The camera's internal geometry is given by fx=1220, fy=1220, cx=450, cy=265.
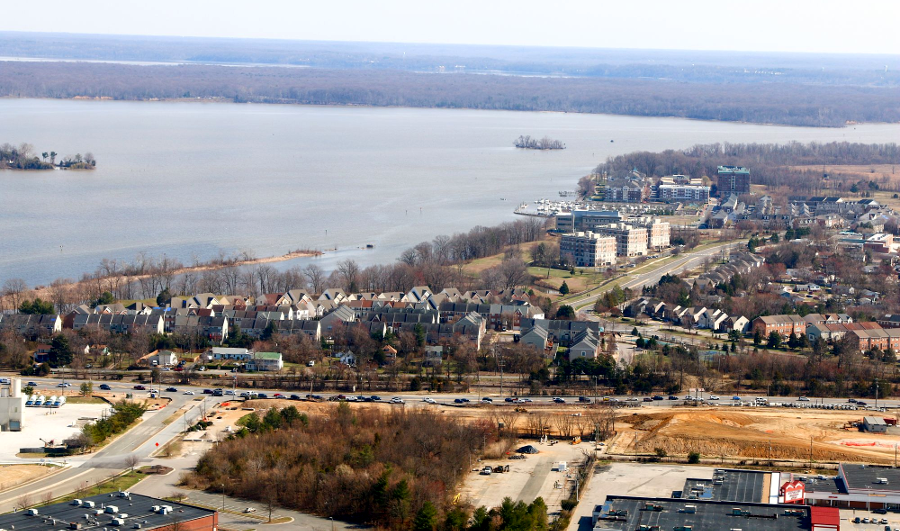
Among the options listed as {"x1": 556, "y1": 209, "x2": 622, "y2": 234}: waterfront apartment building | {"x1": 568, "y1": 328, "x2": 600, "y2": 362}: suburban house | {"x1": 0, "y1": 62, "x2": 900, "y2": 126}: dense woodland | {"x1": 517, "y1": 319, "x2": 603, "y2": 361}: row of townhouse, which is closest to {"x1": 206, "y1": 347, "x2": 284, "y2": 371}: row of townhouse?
{"x1": 517, "y1": 319, "x2": 603, "y2": 361}: row of townhouse

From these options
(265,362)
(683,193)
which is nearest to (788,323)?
(265,362)

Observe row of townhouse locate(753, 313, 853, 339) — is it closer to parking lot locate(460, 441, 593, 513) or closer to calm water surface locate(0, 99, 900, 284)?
parking lot locate(460, 441, 593, 513)

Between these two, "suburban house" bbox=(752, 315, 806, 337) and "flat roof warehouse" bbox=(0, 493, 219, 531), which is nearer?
"flat roof warehouse" bbox=(0, 493, 219, 531)

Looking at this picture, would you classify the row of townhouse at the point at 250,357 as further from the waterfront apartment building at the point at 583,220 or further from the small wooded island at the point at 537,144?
the small wooded island at the point at 537,144

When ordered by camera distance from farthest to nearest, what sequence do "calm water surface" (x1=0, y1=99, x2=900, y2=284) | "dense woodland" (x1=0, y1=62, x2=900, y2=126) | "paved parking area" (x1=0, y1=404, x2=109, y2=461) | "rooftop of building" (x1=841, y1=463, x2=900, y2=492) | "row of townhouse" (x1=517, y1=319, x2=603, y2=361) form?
"dense woodland" (x1=0, y1=62, x2=900, y2=126), "calm water surface" (x1=0, y1=99, x2=900, y2=284), "row of townhouse" (x1=517, y1=319, x2=603, y2=361), "paved parking area" (x1=0, y1=404, x2=109, y2=461), "rooftop of building" (x1=841, y1=463, x2=900, y2=492)

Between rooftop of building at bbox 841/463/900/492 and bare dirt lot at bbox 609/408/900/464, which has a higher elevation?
rooftop of building at bbox 841/463/900/492

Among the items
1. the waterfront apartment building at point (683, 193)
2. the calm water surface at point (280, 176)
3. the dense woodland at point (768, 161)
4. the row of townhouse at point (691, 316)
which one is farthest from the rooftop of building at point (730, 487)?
the dense woodland at point (768, 161)

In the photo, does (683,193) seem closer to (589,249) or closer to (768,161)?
(768,161)

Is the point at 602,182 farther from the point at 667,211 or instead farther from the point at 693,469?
the point at 693,469
